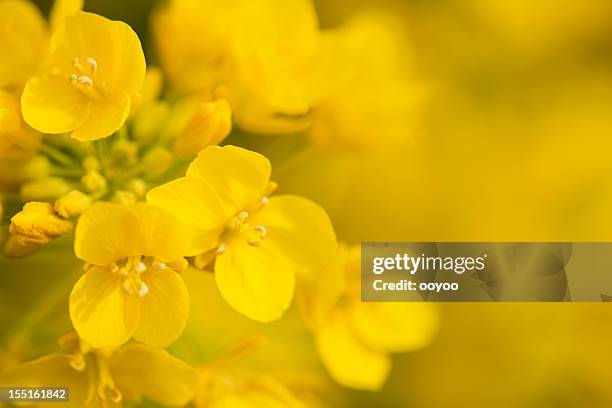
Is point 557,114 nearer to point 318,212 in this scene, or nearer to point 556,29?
point 556,29

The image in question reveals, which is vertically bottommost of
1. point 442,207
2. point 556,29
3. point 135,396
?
point 135,396

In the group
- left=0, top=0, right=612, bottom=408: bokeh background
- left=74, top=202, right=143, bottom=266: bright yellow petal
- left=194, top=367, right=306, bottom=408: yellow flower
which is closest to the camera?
left=74, top=202, right=143, bottom=266: bright yellow petal

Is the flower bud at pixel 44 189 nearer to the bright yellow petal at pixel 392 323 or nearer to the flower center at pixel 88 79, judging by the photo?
the flower center at pixel 88 79

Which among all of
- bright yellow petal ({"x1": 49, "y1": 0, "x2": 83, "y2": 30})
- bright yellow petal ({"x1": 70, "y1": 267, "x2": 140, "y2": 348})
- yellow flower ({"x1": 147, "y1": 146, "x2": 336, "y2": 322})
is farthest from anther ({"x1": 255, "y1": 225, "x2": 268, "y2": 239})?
bright yellow petal ({"x1": 49, "y1": 0, "x2": 83, "y2": 30})

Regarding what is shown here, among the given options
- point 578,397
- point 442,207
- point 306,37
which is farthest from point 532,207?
point 306,37

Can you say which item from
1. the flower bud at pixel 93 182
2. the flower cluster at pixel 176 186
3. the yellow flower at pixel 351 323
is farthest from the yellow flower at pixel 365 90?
the flower bud at pixel 93 182

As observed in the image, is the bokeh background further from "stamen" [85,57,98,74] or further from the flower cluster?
"stamen" [85,57,98,74]
